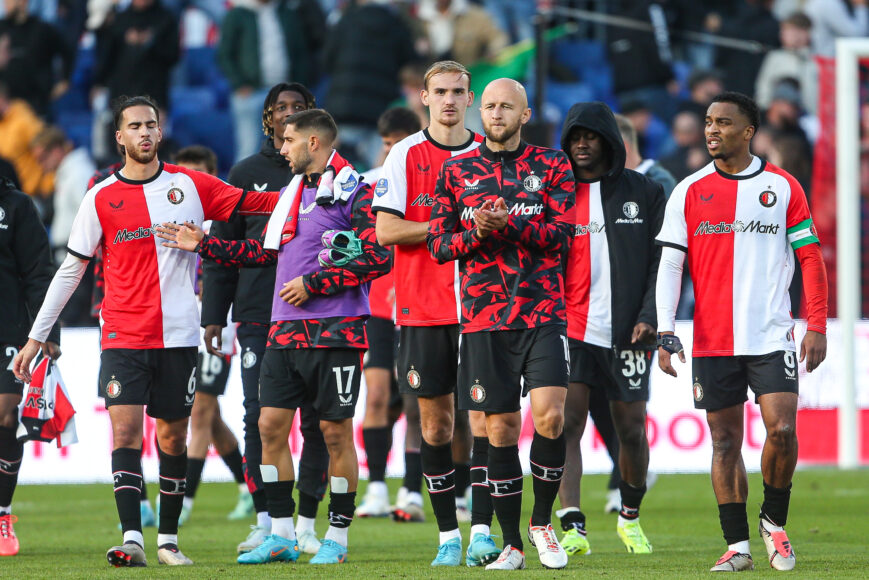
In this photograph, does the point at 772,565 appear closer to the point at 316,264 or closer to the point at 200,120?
the point at 316,264

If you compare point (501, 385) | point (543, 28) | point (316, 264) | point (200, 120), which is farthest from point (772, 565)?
point (200, 120)

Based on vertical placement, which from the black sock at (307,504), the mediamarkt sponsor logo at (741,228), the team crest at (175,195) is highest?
the team crest at (175,195)

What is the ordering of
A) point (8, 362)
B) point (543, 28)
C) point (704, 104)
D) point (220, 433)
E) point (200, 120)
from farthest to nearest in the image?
point (200, 120) < point (704, 104) < point (543, 28) < point (220, 433) < point (8, 362)

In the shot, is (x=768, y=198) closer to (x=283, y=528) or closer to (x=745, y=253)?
(x=745, y=253)

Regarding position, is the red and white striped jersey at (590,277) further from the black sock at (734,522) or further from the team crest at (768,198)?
the black sock at (734,522)

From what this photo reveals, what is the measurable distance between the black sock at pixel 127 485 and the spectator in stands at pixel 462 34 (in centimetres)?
1064

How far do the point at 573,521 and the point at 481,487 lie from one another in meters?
0.78

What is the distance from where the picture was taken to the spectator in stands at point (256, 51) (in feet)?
56.1

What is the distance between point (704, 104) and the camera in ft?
52.4

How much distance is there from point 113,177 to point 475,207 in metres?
1.92

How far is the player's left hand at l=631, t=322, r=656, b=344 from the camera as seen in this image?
7.62 meters

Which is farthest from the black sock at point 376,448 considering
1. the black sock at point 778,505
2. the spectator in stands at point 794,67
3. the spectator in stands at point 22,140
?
the spectator in stands at point 794,67

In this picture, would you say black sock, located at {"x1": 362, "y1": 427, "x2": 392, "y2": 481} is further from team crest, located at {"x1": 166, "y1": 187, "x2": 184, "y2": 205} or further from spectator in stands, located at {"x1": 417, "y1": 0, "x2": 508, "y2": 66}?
spectator in stands, located at {"x1": 417, "y1": 0, "x2": 508, "y2": 66}

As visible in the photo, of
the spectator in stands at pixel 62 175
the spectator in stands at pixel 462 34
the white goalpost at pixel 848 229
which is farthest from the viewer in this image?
the spectator in stands at pixel 462 34
